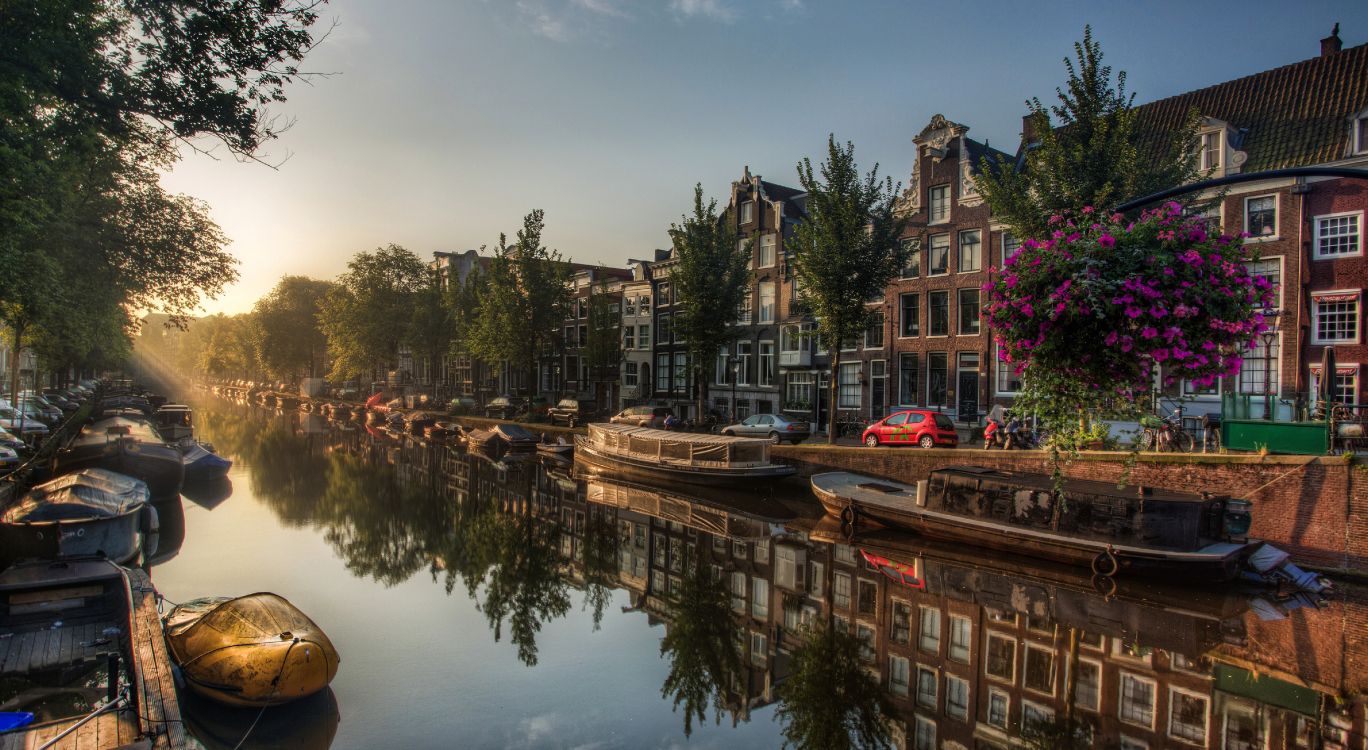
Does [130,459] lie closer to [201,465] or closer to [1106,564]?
[201,465]

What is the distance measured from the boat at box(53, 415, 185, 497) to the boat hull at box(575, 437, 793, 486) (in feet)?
54.5

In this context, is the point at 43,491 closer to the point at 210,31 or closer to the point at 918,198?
the point at 210,31

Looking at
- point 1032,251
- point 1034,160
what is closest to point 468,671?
point 1032,251

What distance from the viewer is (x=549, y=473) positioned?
36.0 m

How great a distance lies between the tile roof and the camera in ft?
85.4

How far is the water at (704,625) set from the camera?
35.0 feet

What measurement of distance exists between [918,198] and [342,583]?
30428mm

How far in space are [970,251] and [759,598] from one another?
2422cm

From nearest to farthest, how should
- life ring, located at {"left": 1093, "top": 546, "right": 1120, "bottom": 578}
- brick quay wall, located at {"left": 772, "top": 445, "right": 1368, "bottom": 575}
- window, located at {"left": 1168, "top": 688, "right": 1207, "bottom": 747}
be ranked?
window, located at {"left": 1168, "top": 688, "right": 1207, "bottom": 747}
brick quay wall, located at {"left": 772, "top": 445, "right": 1368, "bottom": 575}
life ring, located at {"left": 1093, "top": 546, "right": 1120, "bottom": 578}

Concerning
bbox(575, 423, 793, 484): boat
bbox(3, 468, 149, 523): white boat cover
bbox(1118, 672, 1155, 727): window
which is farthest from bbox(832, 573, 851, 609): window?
bbox(3, 468, 149, 523): white boat cover

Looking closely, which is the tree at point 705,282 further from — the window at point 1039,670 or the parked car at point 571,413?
the window at point 1039,670

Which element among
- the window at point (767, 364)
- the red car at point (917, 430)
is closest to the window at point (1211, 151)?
the red car at point (917, 430)

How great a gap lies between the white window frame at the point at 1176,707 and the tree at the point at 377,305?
65.4m

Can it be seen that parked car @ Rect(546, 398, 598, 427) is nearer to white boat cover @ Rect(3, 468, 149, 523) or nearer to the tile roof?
white boat cover @ Rect(3, 468, 149, 523)
